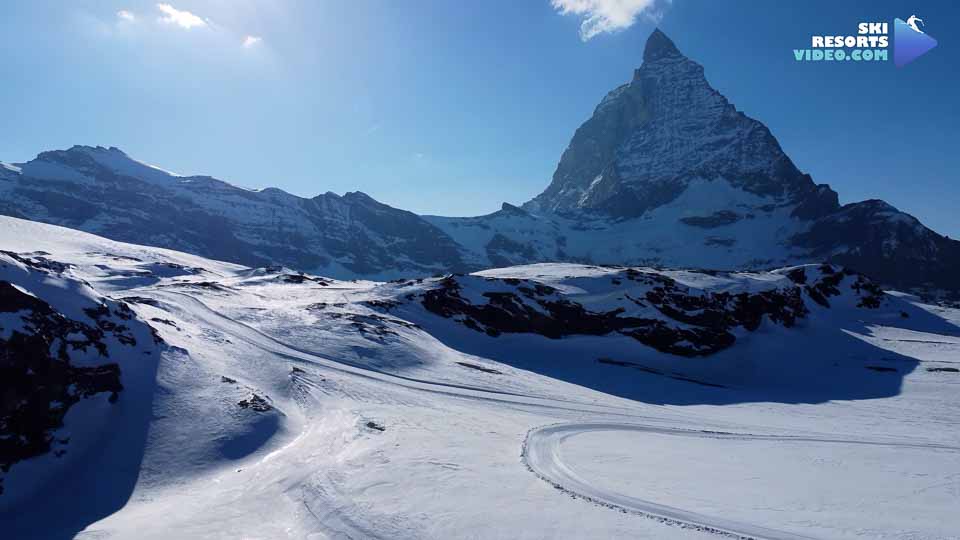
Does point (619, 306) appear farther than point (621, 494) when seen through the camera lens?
Yes

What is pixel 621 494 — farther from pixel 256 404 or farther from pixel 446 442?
pixel 256 404

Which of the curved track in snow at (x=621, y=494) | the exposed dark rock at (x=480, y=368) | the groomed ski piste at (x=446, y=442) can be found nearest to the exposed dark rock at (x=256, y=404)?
the groomed ski piste at (x=446, y=442)

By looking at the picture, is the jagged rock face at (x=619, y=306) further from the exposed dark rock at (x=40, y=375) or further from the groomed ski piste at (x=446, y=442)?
the exposed dark rock at (x=40, y=375)

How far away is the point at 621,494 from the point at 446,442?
8.86m

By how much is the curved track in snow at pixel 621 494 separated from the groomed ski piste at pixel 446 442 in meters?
0.11

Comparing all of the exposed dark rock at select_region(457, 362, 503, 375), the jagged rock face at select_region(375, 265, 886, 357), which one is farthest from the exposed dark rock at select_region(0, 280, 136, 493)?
the jagged rock face at select_region(375, 265, 886, 357)

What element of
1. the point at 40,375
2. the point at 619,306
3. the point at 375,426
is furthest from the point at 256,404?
the point at 619,306

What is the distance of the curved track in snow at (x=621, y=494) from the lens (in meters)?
13.8

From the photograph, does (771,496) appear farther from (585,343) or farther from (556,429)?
(585,343)

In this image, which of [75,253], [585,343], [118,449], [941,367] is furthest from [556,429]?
[75,253]

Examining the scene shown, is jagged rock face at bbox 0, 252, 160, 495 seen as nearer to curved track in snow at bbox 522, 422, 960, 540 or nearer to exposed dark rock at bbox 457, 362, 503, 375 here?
curved track in snow at bbox 522, 422, 960, 540

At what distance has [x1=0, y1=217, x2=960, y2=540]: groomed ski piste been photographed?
14867mm

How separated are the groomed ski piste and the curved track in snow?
11cm

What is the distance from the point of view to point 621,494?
1655 centimetres
